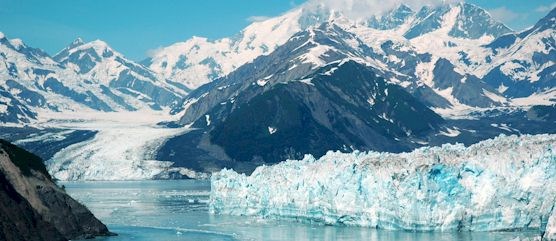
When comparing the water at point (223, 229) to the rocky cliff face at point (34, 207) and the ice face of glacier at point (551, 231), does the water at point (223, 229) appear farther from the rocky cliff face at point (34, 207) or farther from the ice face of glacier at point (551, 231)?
the ice face of glacier at point (551, 231)

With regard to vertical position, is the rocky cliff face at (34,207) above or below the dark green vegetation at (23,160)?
below

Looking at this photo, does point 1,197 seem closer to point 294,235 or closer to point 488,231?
point 294,235

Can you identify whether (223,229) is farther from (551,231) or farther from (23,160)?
(551,231)

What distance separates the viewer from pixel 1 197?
88.8 meters

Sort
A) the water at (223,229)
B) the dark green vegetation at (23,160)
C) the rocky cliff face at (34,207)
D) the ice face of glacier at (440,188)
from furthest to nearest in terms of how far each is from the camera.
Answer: the water at (223,229) → the ice face of glacier at (440,188) → the dark green vegetation at (23,160) → the rocky cliff face at (34,207)

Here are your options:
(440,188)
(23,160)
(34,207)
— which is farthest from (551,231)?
(23,160)

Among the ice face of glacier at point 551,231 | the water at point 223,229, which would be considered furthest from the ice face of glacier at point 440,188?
the ice face of glacier at point 551,231

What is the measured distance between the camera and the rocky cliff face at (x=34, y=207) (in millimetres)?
89000

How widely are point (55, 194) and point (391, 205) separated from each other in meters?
39.0

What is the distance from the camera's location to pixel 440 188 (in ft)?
350

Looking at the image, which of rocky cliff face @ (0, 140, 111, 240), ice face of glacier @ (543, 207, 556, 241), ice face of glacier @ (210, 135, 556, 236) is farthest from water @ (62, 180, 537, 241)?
ice face of glacier @ (543, 207, 556, 241)

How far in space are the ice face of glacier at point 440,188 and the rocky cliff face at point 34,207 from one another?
29.4 m

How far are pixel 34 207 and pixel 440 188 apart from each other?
44991mm

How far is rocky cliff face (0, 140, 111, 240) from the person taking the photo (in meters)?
89.0
